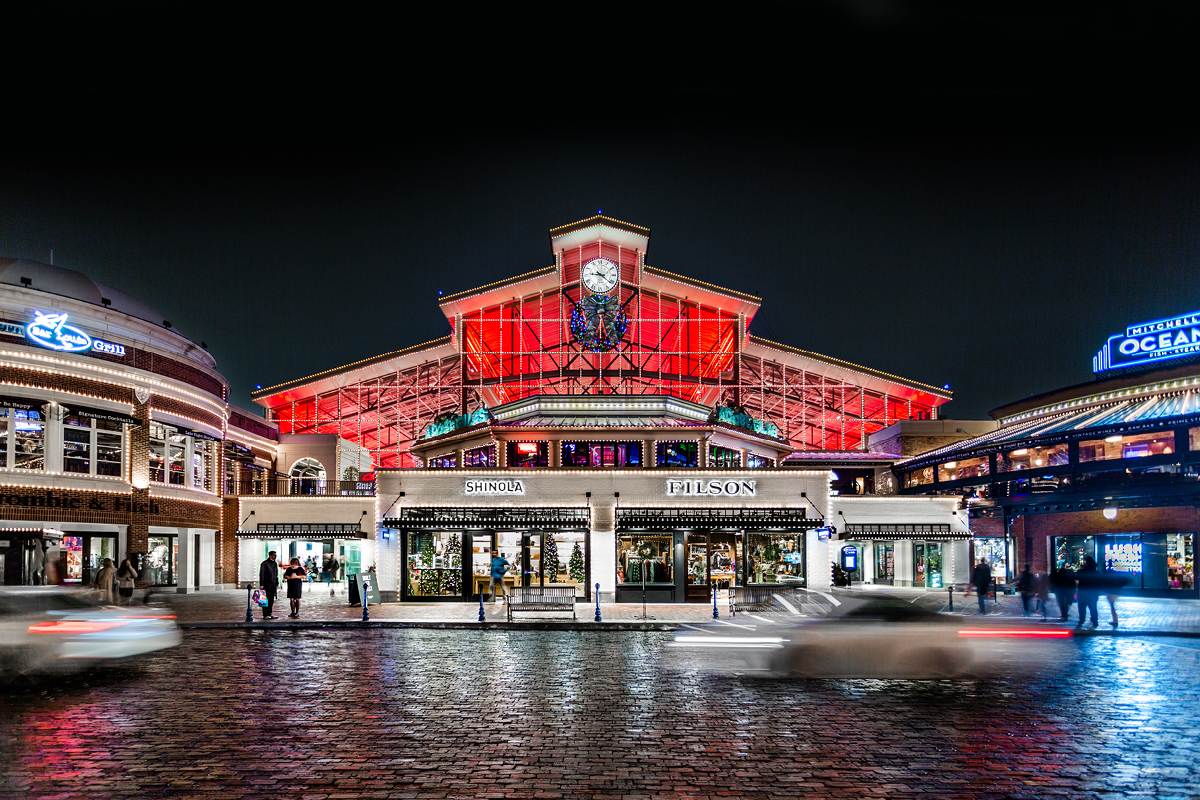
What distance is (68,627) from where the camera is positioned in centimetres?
1369

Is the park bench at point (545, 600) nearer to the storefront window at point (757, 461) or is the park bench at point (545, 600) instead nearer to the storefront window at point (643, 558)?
the storefront window at point (643, 558)

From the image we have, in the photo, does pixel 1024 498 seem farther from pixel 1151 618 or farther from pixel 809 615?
pixel 809 615

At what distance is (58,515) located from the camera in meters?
31.6

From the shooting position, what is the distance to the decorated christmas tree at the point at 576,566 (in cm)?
3142

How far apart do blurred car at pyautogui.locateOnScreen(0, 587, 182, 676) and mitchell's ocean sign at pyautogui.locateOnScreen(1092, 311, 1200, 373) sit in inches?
1660

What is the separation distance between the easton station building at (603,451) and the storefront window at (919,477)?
1.25 m

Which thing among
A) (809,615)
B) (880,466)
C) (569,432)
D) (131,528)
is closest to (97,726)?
(809,615)

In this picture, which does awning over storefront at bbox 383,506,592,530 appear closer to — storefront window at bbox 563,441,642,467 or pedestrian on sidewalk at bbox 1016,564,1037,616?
storefront window at bbox 563,441,642,467

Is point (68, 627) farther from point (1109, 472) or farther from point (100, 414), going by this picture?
point (1109, 472)

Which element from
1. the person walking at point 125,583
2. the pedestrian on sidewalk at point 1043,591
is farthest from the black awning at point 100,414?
the pedestrian on sidewalk at point 1043,591

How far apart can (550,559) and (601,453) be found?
4.78 metres

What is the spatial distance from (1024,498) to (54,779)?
37320 mm

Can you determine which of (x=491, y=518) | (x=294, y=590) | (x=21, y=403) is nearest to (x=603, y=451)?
(x=491, y=518)

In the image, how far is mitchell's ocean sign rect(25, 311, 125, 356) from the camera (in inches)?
1216
